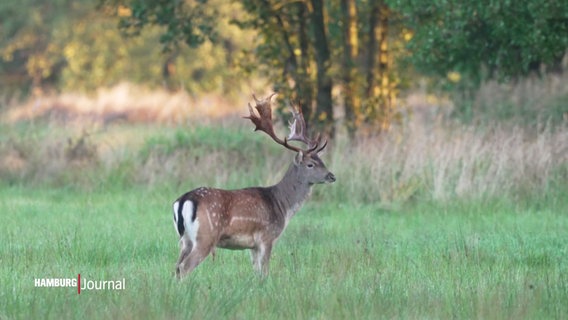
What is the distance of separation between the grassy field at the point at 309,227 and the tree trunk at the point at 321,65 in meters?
1.43

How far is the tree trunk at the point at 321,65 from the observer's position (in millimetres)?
20500

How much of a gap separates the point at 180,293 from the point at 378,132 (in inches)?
471

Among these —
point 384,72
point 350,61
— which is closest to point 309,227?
point 350,61

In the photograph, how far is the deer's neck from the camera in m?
10.6

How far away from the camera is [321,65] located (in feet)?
67.7

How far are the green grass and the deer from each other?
0.21 m

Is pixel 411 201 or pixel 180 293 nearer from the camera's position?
pixel 180 293

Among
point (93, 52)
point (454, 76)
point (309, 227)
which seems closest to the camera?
point (309, 227)

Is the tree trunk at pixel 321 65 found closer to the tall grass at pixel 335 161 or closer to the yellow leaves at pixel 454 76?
the tall grass at pixel 335 161

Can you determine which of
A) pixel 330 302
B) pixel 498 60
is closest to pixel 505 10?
pixel 498 60

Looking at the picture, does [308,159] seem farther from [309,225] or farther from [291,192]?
[309,225]

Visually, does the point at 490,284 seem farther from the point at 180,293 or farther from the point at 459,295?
the point at 180,293

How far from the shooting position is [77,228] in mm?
12398

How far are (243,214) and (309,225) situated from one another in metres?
3.29
